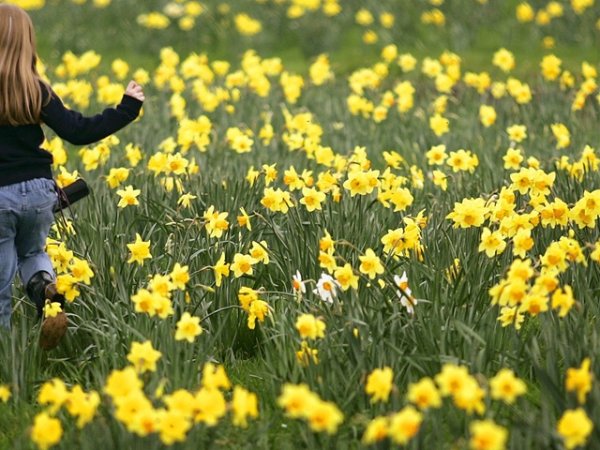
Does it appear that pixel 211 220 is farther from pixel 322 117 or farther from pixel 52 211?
pixel 322 117

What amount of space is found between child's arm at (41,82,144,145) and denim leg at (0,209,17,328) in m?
0.38

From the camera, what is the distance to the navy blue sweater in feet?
12.6

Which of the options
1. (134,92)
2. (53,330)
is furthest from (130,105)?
(53,330)

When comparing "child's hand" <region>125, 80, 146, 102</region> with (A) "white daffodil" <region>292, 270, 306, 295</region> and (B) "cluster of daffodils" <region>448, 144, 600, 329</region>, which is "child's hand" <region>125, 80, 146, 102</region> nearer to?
(A) "white daffodil" <region>292, 270, 306, 295</region>

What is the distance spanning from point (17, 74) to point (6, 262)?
68 cm

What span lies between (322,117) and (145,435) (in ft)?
17.1

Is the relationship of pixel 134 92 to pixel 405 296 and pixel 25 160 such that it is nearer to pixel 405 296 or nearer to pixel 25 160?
pixel 25 160

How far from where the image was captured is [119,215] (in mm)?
4676

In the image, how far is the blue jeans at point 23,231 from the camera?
382 centimetres

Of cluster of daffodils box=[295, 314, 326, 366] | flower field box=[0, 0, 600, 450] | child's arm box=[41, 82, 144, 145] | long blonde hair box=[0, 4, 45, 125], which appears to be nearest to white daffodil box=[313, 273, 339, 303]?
flower field box=[0, 0, 600, 450]

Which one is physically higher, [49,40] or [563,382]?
[563,382]

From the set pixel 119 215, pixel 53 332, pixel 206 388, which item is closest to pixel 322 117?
pixel 119 215

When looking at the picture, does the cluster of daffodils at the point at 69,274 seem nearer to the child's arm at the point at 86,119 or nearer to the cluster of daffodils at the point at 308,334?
the child's arm at the point at 86,119

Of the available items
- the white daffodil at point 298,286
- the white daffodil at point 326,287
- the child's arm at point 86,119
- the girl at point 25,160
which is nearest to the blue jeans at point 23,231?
the girl at point 25,160
